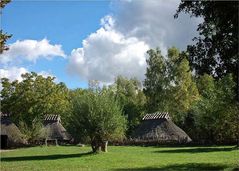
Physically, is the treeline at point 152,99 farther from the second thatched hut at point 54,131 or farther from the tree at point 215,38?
the tree at point 215,38

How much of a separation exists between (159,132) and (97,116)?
31.6m

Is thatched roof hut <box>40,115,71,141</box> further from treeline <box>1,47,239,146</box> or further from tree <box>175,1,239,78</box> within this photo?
tree <box>175,1,239,78</box>

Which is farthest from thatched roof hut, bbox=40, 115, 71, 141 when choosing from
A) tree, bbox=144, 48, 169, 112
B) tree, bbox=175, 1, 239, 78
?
tree, bbox=175, 1, 239, 78

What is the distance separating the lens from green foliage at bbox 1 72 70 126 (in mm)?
81938

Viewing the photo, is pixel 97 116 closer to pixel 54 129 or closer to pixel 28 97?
pixel 54 129

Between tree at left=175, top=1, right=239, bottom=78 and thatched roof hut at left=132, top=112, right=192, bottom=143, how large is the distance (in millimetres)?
49482

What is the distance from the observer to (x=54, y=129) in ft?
263

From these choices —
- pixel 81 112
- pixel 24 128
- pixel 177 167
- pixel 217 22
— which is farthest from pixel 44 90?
pixel 217 22

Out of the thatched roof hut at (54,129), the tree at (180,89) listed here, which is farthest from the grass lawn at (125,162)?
the tree at (180,89)

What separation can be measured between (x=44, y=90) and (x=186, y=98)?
86.9 feet

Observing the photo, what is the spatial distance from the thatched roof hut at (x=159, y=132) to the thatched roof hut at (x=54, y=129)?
12.7 metres

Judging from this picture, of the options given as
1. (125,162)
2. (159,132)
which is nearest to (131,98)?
(159,132)

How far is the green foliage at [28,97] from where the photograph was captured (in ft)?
269

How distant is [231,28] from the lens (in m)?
21.7
